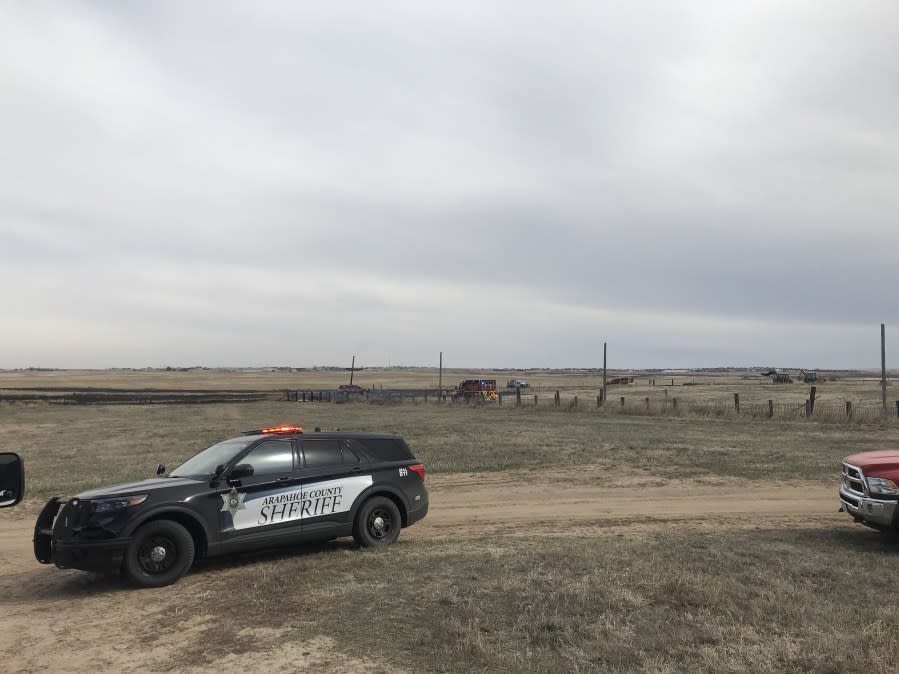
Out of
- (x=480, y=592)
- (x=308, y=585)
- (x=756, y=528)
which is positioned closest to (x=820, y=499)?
(x=756, y=528)

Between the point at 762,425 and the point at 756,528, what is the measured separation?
65.5 ft

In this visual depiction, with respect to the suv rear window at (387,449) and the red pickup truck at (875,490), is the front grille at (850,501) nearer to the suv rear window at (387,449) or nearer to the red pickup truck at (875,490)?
the red pickup truck at (875,490)

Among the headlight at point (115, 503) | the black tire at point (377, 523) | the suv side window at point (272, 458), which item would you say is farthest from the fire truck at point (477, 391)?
the headlight at point (115, 503)

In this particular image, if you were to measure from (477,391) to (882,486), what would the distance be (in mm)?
45630

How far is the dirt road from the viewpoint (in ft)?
19.6

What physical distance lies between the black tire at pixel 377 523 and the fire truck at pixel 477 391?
39775 mm

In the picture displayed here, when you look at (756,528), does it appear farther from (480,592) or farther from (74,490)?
(74,490)

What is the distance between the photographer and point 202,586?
807cm

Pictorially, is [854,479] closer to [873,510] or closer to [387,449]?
[873,510]

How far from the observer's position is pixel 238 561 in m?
9.30

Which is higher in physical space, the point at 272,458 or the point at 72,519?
the point at 272,458

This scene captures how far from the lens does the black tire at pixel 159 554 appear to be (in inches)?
314

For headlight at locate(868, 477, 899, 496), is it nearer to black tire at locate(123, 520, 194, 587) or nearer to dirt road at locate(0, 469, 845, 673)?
dirt road at locate(0, 469, 845, 673)

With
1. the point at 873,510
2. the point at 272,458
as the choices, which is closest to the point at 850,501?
the point at 873,510
